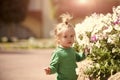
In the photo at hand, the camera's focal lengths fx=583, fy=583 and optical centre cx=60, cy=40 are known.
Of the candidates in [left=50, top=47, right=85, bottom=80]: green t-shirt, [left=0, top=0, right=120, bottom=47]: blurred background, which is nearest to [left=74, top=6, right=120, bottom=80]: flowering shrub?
[left=50, top=47, right=85, bottom=80]: green t-shirt

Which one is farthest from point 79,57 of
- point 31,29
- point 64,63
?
point 31,29

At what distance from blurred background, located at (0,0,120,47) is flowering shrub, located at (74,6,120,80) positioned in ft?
45.0

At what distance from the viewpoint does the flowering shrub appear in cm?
789

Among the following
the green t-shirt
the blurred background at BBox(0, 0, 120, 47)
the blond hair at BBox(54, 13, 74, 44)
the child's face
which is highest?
the blurred background at BBox(0, 0, 120, 47)

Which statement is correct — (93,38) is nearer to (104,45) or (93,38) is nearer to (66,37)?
(104,45)

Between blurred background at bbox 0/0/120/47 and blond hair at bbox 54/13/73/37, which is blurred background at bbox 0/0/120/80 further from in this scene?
blond hair at bbox 54/13/73/37

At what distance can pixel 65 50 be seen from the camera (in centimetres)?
747

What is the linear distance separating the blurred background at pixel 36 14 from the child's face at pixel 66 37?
1450 cm

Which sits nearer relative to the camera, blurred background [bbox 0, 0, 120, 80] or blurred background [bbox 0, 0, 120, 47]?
blurred background [bbox 0, 0, 120, 80]

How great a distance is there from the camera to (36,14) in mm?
40938

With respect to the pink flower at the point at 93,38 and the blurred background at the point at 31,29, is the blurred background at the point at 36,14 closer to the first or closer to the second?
the blurred background at the point at 31,29

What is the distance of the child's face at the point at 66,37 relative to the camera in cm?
743

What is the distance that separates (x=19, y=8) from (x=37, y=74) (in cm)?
2281

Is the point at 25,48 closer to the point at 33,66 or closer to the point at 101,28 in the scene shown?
the point at 33,66
